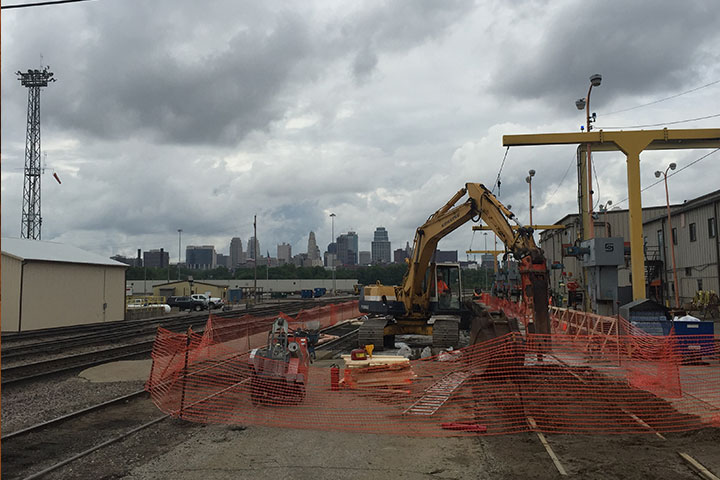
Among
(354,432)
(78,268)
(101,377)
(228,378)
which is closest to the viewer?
(354,432)

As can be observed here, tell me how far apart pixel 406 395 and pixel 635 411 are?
4.50 meters

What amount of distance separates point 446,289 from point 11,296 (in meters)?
24.6

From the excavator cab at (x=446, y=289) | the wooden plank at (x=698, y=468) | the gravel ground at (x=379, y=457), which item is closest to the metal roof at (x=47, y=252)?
the excavator cab at (x=446, y=289)

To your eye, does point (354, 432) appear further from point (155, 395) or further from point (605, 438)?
point (155, 395)

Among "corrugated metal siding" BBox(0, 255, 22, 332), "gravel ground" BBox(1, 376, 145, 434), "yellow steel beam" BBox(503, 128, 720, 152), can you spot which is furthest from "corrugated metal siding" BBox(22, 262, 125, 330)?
"yellow steel beam" BBox(503, 128, 720, 152)

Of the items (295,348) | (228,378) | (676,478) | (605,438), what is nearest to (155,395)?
(228,378)

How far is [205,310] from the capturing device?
5644 centimetres

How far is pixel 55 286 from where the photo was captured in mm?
33000

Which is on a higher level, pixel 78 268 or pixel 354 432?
pixel 78 268

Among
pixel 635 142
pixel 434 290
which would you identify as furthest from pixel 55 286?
pixel 635 142

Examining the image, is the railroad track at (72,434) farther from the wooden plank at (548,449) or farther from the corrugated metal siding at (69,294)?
the corrugated metal siding at (69,294)

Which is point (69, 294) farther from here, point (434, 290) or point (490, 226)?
point (490, 226)

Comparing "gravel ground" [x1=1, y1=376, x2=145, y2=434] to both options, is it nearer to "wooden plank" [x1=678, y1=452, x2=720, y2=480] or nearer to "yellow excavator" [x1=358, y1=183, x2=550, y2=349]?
"yellow excavator" [x1=358, y1=183, x2=550, y2=349]

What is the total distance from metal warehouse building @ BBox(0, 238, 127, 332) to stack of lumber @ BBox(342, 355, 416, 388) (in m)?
25.4
